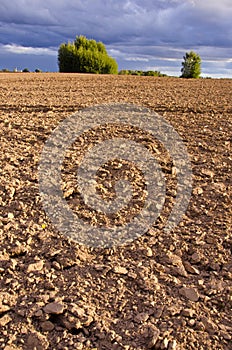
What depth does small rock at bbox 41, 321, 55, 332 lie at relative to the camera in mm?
2447

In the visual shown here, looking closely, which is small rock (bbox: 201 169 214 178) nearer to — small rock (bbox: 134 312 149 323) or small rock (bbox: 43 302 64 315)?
small rock (bbox: 134 312 149 323)

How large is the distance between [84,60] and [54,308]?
27.9 m

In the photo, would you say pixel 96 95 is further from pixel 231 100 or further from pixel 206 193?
pixel 206 193

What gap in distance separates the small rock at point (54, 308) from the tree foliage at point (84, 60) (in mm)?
26581

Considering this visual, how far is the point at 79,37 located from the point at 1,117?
27489 millimetres

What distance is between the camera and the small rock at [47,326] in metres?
2.45

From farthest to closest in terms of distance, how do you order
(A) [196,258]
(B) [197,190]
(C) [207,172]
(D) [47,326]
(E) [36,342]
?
(C) [207,172]
(B) [197,190]
(A) [196,258]
(D) [47,326]
(E) [36,342]

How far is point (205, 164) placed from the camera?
4.83 meters

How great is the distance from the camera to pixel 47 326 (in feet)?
8.07

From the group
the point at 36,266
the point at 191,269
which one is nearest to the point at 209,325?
the point at 191,269

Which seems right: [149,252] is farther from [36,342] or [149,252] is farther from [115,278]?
[36,342]

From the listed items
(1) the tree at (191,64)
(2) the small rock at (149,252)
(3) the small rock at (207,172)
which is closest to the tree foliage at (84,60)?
(1) the tree at (191,64)

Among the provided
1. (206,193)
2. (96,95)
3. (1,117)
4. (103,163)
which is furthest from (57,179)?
(96,95)

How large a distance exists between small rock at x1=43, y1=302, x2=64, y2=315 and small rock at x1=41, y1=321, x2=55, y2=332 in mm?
77
